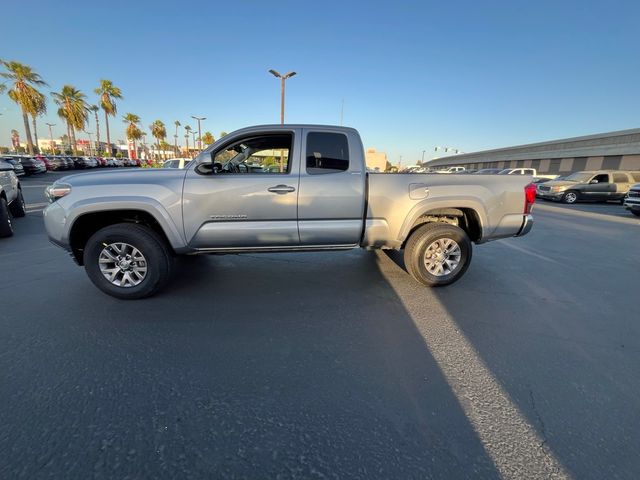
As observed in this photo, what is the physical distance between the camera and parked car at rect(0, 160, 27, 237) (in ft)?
20.4

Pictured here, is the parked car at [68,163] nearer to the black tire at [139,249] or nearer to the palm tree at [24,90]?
the palm tree at [24,90]

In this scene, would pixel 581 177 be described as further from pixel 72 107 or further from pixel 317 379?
pixel 72 107

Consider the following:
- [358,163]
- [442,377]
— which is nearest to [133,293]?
[358,163]

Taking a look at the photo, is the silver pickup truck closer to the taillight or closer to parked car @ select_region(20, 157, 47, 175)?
the taillight

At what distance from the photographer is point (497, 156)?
180 feet

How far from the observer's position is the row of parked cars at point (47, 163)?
19.8m

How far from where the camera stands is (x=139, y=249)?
11.5 feet

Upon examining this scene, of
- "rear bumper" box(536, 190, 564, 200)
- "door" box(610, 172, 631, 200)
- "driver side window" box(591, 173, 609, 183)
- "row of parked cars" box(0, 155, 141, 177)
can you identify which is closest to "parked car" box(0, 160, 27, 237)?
"row of parked cars" box(0, 155, 141, 177)

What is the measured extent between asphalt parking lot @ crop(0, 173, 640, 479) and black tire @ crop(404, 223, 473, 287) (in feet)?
0.56

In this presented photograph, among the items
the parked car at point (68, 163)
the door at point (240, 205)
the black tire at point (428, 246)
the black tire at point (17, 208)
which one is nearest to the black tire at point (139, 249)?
the door at point (240, 205)

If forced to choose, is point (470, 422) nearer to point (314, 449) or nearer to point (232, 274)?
point (314, 449)

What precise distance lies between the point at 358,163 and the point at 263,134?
1220mm

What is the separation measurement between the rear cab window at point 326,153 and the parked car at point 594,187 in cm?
1699

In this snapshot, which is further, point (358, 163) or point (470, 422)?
point (358, 163)
